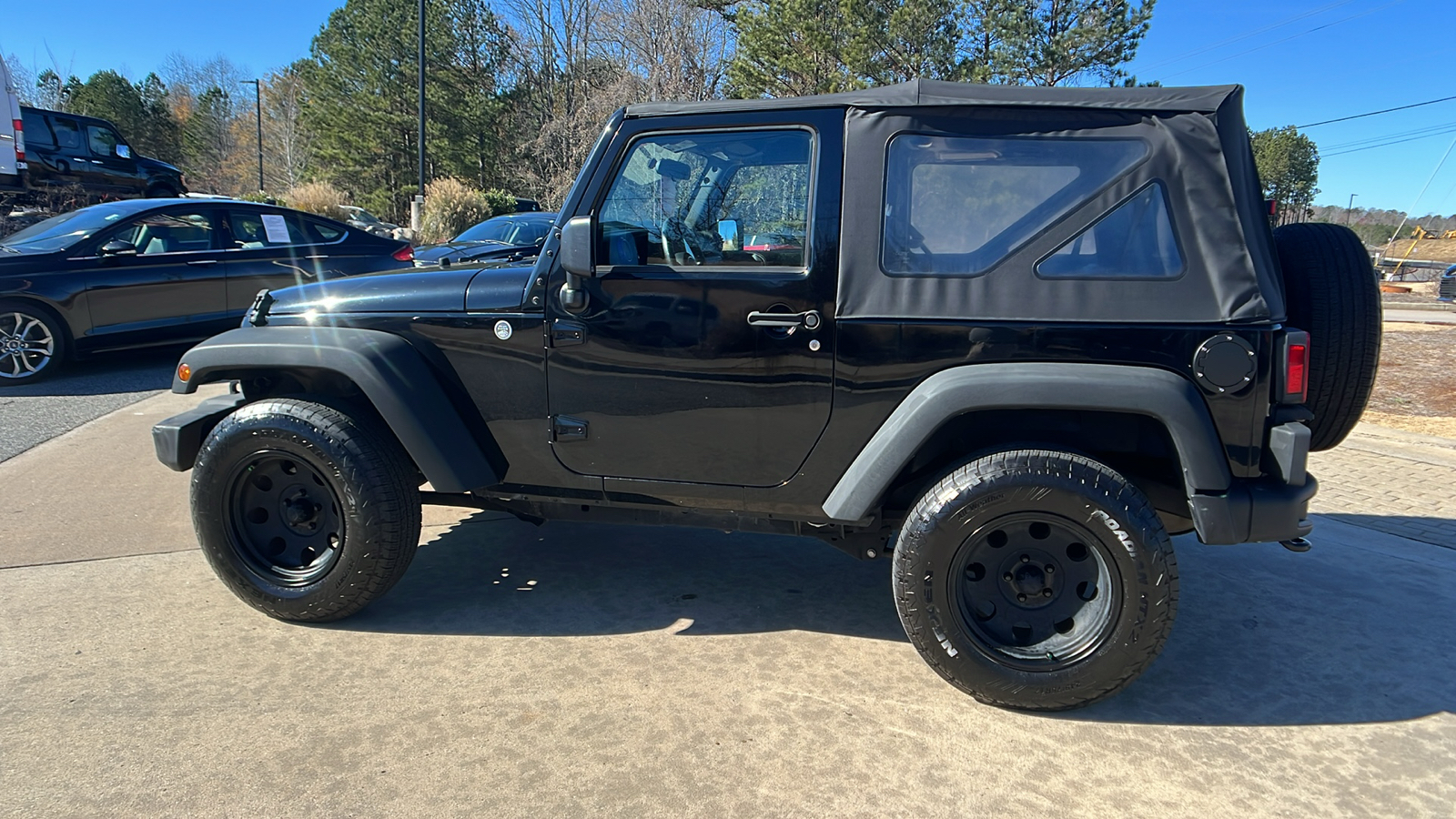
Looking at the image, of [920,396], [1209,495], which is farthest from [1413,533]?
[920,396]

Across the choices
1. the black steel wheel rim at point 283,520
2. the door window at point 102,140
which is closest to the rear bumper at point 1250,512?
the black steel wheel rim at point 283,520

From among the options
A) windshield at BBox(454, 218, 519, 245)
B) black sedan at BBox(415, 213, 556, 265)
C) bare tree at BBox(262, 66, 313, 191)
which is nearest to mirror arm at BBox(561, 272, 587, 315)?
black sedan at BBox(415, 213, 556, 265)

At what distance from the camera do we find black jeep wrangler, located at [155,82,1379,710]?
264 centimetres

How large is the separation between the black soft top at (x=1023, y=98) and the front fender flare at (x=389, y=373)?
1465 millimetres

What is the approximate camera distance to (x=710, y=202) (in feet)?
10.0

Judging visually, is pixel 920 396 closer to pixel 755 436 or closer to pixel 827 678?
pixel 755 436

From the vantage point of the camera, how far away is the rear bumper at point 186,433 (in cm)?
330

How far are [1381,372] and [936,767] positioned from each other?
9.67 metres

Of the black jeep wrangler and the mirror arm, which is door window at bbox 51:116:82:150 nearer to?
the black jeep wrangler

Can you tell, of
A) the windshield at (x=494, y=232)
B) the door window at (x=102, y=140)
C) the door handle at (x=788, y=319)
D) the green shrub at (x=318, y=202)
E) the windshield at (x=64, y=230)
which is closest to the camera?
the door handle at (x=788, y=319)

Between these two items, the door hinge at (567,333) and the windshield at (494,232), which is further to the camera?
the windshield at (494,232)

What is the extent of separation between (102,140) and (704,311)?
63.6 feet

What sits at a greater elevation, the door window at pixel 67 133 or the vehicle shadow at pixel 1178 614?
the door window at pixel 67 133

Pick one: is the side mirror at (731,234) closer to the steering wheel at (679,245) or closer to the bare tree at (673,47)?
the steering wheel at (679,245)
